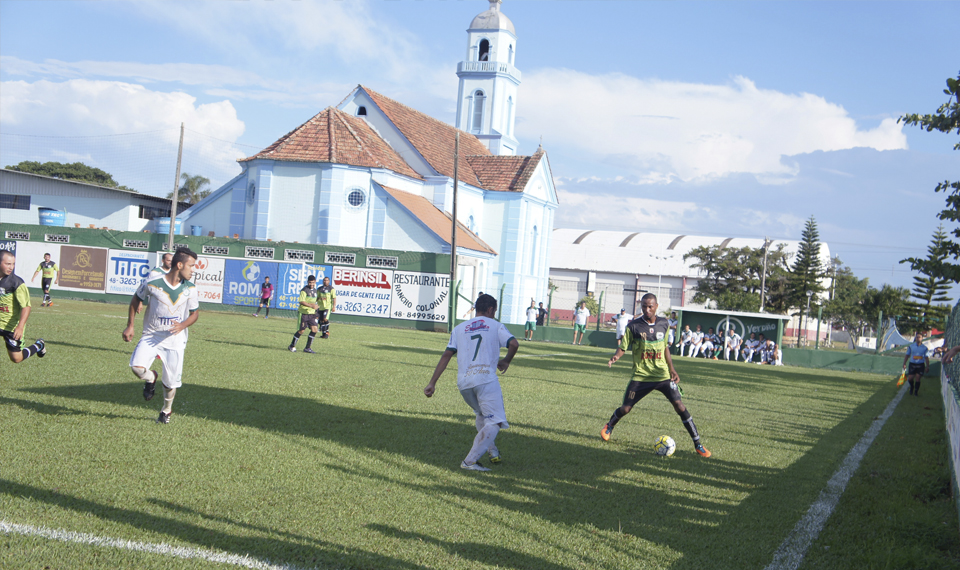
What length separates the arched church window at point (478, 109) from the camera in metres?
56.0

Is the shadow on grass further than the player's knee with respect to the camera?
No

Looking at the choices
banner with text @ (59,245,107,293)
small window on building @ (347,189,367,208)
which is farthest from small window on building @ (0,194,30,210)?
small window on building @ (347,189,367,208)

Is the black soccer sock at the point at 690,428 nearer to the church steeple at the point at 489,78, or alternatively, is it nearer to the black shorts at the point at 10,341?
the black shorts at the point at 10,341

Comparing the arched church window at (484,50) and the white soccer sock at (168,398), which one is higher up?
the arched church window at (484,50)

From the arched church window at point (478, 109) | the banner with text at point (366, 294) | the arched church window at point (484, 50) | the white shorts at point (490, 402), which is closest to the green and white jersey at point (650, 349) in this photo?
the white shorts at point (490, 402)

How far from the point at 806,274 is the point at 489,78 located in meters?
31.5

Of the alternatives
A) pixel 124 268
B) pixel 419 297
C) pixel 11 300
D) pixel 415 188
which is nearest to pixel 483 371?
pixel 11 300

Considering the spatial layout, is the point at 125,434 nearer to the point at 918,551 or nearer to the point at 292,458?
the point at 292,458

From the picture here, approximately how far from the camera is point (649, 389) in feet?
28.9

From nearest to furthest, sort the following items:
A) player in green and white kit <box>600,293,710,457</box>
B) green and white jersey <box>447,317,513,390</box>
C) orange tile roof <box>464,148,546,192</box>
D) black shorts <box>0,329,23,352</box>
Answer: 1. green and white jersey <box>447,317,513,390</box>
2. player in green and white kit <box>600,293,710,457</box>
3. black shorts <box>0,329,23,352</box>
4. orange tile roof <box>464,148,546,192</box>

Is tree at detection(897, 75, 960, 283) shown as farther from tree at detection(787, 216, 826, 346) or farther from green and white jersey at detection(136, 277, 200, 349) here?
tree at detection(787, 216, 826, 346)

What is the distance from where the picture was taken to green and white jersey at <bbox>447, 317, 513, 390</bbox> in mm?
7086

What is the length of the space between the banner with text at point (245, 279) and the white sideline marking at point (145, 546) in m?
29.4

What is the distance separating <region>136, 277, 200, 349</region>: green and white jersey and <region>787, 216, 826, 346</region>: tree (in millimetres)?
62049
